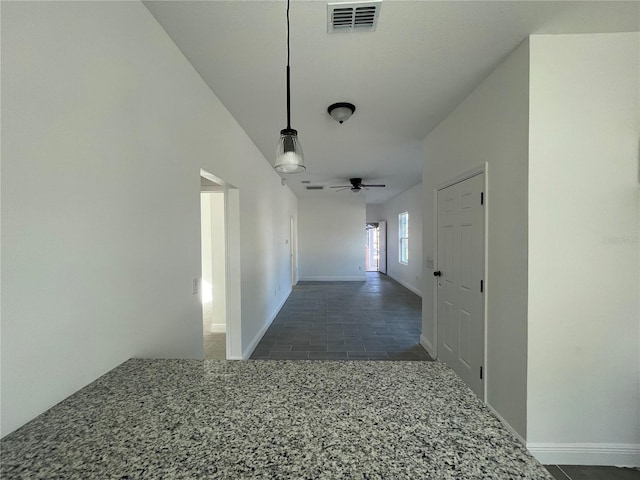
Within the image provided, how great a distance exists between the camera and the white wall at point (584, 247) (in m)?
1.66

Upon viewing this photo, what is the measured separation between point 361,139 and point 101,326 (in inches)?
127

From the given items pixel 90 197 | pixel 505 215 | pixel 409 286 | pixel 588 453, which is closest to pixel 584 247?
pixel 505 215

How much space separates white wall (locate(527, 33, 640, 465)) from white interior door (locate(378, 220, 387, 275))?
28.8 feet

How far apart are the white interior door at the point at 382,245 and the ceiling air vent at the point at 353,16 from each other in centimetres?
918

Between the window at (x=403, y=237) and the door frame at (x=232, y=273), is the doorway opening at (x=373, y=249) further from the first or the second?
the door frame at (x=232, y=273)

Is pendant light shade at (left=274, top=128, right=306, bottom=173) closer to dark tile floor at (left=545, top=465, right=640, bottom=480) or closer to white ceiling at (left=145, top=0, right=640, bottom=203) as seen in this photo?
white ceiling at (left=145, top=0, right=640, bottom=203)

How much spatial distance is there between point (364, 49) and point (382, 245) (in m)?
9.51

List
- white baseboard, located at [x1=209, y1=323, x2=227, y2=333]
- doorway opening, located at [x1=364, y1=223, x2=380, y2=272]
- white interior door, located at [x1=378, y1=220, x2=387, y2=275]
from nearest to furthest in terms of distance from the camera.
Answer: white baseboard, located at [x1=209, y1=323, x2=227, y2=333]
white interior door, located at [x1=378, y1=220, x2=387, y2=275]
doorway opening, located at [x1=364, y1=223, x2=380, y2=272]

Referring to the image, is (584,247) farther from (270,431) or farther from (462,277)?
(270,431)

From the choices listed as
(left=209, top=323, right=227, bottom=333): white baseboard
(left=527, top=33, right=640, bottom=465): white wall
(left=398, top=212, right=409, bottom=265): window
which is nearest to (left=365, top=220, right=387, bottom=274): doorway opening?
(left=398, top=212, right=409, bottom=265): window

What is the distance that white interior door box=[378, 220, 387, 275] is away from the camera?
416 inches

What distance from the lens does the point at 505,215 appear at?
1.92 metres

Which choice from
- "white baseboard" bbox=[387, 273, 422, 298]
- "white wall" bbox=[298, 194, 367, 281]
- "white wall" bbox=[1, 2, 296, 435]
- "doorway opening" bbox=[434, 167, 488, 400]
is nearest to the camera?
"white wall" bbox=[1, 2, 296, 435]

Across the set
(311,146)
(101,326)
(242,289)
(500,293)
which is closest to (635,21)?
(500,293)
